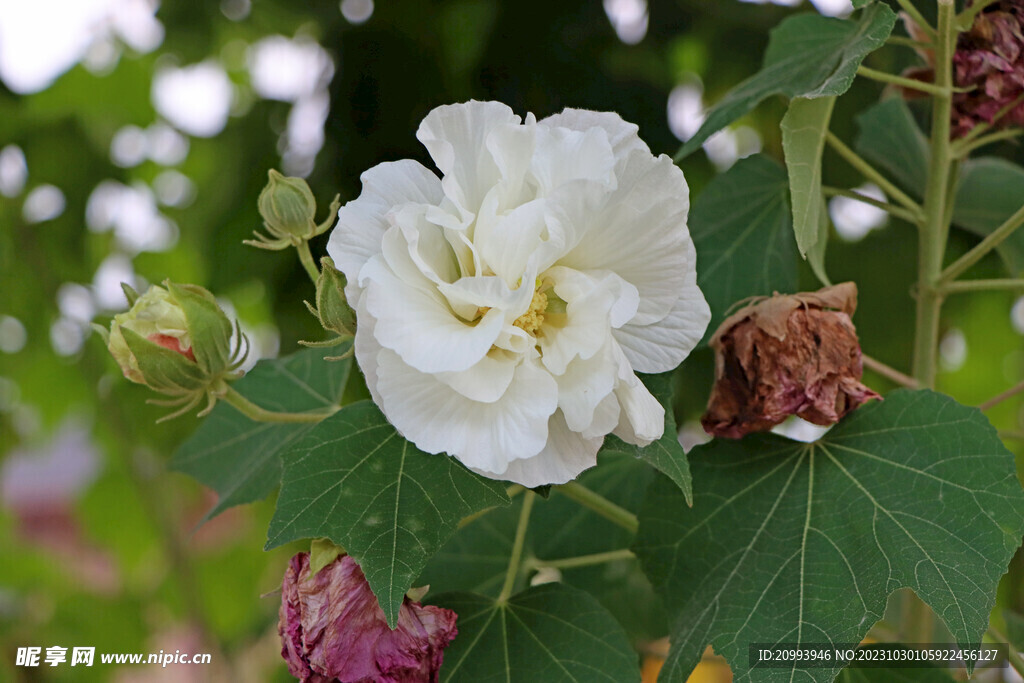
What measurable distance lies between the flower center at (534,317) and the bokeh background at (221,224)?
0.25 meters

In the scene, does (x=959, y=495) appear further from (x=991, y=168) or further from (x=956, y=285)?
(x=991, y=168)

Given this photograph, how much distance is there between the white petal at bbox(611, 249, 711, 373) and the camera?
399 millimetres

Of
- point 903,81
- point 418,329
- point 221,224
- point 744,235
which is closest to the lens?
point 418,329

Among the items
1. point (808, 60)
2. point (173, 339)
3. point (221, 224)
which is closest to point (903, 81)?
point (808, 60)

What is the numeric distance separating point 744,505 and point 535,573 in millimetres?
201

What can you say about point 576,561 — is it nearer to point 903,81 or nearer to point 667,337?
point 667,337

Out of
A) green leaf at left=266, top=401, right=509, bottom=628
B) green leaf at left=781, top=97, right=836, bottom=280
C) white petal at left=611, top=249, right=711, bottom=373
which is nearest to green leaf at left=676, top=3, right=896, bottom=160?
green leaf at left=781, top=97, right=836, bottom=280

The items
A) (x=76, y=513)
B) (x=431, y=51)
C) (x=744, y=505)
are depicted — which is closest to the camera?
(x=744, y=505)

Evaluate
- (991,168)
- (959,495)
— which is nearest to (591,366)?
(959,495)

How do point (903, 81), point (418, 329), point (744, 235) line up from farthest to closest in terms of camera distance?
point (744, 235), point (903, 81), point (418, 329)

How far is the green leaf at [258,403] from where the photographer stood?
1.92 feet

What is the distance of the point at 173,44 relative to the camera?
0.97 metres

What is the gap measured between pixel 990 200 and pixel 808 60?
0.67 feet

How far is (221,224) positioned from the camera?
2.89 feet
